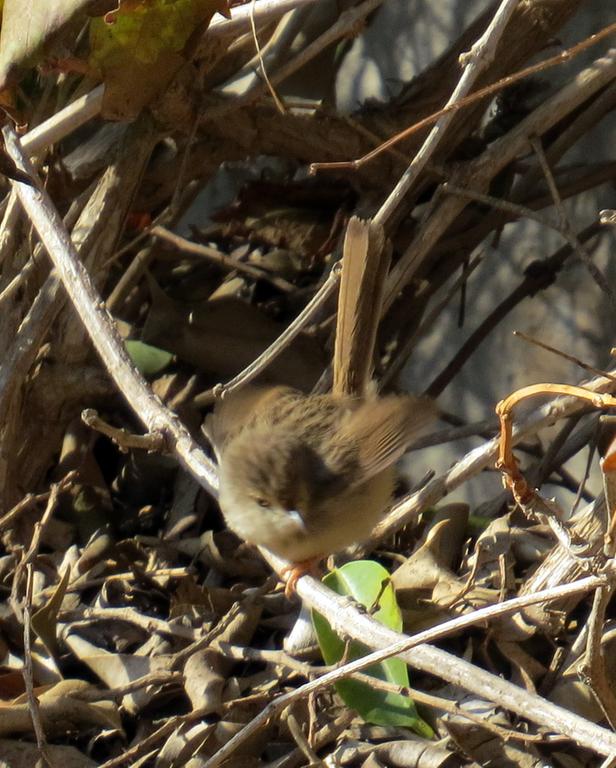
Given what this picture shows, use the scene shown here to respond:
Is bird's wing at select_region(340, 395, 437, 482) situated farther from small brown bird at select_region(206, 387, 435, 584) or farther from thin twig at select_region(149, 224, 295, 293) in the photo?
thin twig at select_region(149, 224, 295, 293)

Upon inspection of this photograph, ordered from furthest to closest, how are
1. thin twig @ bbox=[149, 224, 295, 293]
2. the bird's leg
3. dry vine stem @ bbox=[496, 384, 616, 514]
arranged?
thin twig @ bbox=[149, 224, 295, 293], the bird's leg, dry vine stem @ bbox=[496, 384, 616, 514]

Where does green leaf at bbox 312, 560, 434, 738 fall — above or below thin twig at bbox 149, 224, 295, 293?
below

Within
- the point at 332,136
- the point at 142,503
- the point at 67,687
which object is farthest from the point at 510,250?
the point at 67,687

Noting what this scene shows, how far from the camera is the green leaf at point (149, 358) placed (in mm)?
4238

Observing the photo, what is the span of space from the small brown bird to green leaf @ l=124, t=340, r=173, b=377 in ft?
1.89

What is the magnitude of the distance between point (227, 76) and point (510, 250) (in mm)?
1204

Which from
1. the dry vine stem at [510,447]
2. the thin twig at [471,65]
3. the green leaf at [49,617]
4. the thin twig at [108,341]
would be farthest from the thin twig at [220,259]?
the dry vine stem at [510,447]

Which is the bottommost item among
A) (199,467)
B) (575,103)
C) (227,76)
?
(199,467)

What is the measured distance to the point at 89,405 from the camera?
4.14 metres

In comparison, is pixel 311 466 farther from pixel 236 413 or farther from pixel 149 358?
pixel 149 358

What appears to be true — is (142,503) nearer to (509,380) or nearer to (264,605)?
(264,605)

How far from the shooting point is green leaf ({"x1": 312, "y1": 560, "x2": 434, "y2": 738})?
2.95 m

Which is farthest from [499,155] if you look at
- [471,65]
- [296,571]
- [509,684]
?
[509,684]

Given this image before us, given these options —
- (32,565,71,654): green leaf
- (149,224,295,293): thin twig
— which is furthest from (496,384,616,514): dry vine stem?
(149,224,295,293): thin twig
